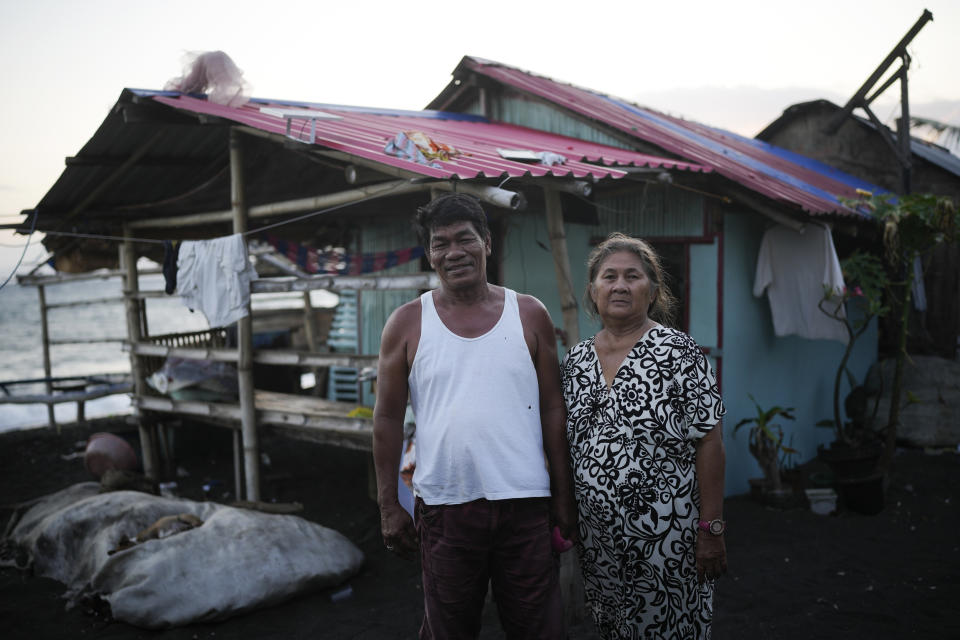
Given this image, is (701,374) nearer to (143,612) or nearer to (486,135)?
(143,612)

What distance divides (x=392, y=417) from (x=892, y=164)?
11.6 metres

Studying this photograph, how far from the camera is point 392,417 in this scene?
246 centimetres

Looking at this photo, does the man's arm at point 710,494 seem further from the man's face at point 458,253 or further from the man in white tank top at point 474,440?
the man's face at point 458,253

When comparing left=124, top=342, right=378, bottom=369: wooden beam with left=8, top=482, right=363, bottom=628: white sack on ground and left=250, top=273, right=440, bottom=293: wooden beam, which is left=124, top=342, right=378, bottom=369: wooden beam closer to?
left=250, top=273, right=440, bottom=293: wooden beam

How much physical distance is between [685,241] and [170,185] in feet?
17.5

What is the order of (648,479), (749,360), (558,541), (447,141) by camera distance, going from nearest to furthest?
(648,479) < (558,541) < (447,141) < (749,360)

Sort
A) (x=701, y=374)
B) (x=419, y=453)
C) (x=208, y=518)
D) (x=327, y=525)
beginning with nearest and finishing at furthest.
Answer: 1. (x=701, y=374)
2. (x=419, y=453)
3. (x=208, y=518)
4. (x=327, y=525)

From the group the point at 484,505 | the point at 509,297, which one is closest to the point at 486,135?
the point at 509,297

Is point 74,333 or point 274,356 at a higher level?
point 274,356

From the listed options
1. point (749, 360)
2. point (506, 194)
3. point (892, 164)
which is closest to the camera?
point (506, 194)

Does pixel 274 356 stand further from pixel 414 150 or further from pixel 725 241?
pixel 725 241

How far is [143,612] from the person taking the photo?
4180 mm

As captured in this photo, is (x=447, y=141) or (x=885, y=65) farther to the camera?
(x=885, y=65)

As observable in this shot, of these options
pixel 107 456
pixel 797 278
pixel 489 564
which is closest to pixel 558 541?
pixel 489 564
